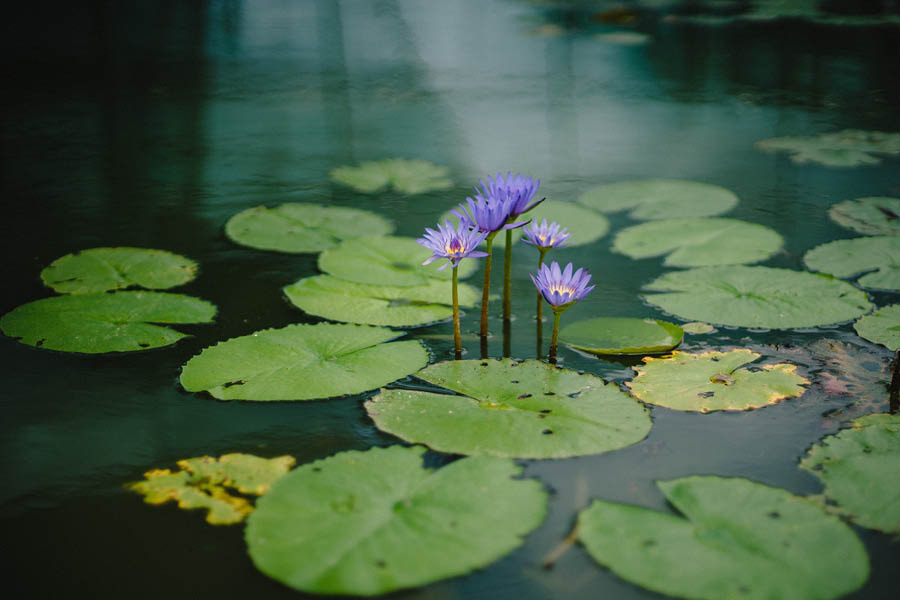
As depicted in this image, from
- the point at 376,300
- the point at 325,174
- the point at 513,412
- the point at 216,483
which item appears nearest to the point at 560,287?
the point at 513,412

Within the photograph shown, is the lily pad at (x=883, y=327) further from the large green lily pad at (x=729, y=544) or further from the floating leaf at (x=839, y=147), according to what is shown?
the floating leaf at (x=839, y=147)

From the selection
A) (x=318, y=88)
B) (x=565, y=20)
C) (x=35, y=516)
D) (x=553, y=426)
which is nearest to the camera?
(x=35, y=516)

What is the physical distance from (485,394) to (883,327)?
3.42 ft

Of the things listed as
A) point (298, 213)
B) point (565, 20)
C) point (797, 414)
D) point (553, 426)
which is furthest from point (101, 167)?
point (565, 20)

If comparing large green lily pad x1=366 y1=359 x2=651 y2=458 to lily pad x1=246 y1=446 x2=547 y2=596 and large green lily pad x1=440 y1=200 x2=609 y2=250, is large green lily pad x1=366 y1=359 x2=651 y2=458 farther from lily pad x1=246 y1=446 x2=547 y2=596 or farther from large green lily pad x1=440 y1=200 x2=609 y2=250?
large green lily pad x1=440 y1=200 x2=609 y2=250

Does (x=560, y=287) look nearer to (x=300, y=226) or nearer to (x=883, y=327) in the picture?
(x=883, y=327)

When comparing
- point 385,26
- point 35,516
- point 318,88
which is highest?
point 385,26

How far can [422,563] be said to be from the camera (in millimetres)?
1127

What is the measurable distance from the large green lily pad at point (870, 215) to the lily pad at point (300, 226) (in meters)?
1.58

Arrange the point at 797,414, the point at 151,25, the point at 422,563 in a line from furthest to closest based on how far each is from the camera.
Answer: the point at 151,25
the point at 797,414
the point at 422,563

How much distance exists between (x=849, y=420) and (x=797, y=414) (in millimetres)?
96

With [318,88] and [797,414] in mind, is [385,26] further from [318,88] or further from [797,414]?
[797,414]

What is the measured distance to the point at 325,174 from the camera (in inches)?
128

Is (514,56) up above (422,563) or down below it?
above
